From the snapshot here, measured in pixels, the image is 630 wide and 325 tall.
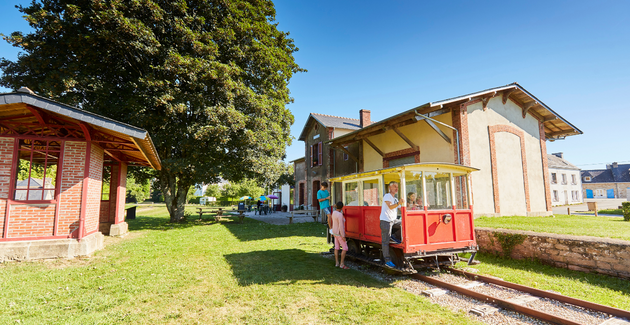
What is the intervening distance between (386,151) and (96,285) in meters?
12.8

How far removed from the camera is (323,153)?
21547 millimetres

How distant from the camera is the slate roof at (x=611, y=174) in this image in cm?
4431

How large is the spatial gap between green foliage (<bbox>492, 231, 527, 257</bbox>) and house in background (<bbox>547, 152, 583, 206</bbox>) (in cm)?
3656

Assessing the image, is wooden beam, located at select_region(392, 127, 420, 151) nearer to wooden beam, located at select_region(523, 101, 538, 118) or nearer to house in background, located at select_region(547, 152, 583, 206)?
wooden beam, located at select_region(523, 101, 538, 118)

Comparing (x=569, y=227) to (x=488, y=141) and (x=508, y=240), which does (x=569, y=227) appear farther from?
(x=488, y=141)

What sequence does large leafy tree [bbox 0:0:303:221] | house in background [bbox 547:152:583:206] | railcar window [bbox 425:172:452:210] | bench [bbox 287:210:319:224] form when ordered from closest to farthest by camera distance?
railcar window [bbox 425:172:452:210]
large leafy tree [bbox 0:0:303:221]
bench [bbox 287:210:319:224]
house in background [bbox 547:152:583:206]

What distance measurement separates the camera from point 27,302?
4.31 meters

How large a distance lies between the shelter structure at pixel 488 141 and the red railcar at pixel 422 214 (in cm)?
511

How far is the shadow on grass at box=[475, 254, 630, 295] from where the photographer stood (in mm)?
5037

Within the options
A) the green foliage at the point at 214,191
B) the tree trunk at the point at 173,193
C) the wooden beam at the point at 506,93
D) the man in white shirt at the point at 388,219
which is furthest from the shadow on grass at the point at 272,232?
the green foliage at the point at 214,191

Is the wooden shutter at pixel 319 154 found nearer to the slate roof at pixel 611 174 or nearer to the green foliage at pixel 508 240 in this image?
the green foliage at pixel 508 240

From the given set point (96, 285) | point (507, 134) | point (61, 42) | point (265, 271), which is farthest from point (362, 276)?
point (61, 42)

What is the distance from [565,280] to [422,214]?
281 cm

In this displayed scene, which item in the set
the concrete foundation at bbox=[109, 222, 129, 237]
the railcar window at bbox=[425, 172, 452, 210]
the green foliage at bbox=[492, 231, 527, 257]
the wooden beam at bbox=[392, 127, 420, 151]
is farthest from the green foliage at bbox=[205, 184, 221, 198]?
the railcar window at bbox=[425, 172, 452, 210]
